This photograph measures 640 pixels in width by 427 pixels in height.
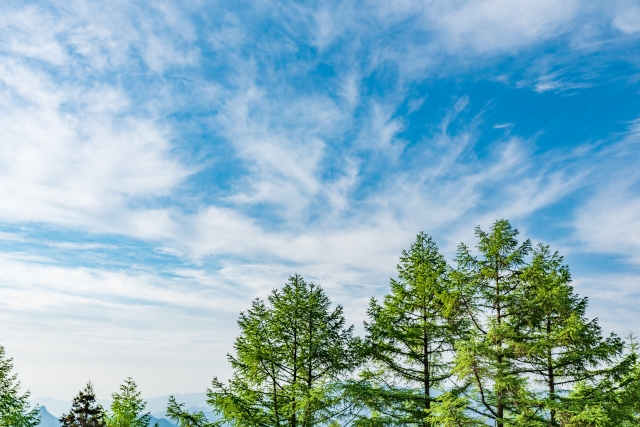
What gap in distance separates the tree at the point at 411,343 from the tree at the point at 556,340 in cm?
280

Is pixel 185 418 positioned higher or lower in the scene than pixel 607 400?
lower

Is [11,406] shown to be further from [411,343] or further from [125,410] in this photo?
[411,343]

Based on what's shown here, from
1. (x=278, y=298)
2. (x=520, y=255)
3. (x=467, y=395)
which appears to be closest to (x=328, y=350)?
(x=278, y=298)

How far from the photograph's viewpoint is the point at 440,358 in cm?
1886

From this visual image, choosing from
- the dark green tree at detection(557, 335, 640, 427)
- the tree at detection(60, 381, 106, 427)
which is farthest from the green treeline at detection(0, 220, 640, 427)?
the tree at detection(60, 381, 106, 427)

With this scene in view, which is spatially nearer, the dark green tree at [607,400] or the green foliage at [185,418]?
the dark green tree at [607,400]

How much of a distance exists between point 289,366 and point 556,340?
11.1 metres

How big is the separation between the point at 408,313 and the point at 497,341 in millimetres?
3715

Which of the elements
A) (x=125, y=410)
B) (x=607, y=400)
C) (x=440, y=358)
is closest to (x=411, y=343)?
(x=440, y=358)

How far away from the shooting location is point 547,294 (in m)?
16.9

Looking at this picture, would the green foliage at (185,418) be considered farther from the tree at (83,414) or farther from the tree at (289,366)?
the tree at (83,414)

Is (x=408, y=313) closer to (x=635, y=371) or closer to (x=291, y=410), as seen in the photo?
(x=291, y=410)

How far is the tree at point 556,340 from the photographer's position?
16453 millimetres

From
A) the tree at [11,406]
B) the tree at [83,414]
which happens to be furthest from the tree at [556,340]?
the tree at [83,414]
